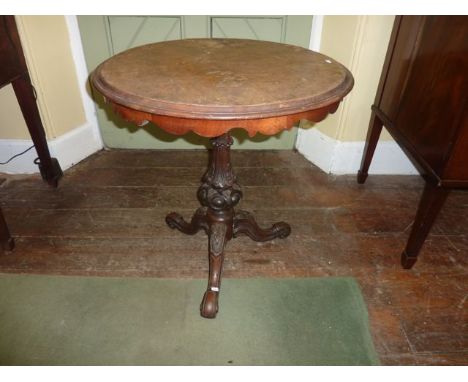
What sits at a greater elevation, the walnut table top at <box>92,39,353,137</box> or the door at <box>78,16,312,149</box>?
the walnut table top at <box>92,39,353,137</box>

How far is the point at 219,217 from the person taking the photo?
64.9 inches

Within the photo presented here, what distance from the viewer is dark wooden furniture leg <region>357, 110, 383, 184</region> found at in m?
2.10

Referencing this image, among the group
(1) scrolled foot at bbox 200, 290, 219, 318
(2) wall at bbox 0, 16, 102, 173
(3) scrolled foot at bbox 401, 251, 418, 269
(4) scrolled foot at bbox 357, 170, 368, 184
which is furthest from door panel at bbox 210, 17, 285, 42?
(1) scrolled foot at bbox 200, 290, 219, 318

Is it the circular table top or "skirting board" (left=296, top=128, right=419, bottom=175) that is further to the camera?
"skirting board" (left=296, top=128, right=419, bottom=175)

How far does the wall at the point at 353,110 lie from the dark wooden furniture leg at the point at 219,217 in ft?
2.66

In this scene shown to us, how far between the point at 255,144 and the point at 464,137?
1.50 metres

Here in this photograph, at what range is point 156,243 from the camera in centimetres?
185

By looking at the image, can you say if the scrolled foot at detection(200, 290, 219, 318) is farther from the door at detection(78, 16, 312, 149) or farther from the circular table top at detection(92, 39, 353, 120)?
the door at detection(78, 16, 312, 149)

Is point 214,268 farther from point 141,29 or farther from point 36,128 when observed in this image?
point 141,29

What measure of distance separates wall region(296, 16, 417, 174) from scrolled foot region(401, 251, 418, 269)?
827mm

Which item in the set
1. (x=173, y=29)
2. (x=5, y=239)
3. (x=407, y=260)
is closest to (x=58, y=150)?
(x=5, y=239)

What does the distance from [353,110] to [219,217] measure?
1136 mm
